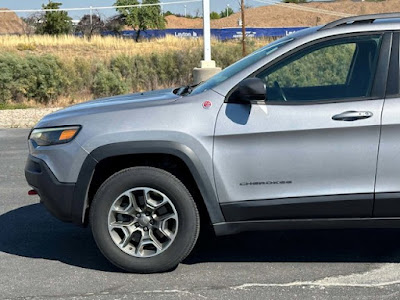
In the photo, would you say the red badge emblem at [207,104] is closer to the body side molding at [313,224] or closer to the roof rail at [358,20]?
the body side molding at [313,224]

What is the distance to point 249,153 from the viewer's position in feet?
15.5

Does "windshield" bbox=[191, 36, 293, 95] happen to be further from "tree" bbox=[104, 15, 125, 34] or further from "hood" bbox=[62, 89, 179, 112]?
"tree" bbox=[104, 15, 125, 34]

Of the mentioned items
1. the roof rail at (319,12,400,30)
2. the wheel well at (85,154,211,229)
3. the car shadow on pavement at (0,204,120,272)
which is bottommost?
the car shadow on pavement at (0,204,120,272)

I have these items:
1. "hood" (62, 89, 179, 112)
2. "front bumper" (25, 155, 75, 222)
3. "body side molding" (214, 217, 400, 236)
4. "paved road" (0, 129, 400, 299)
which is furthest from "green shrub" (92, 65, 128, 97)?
"body side molding" (214, 217, 400, 236)

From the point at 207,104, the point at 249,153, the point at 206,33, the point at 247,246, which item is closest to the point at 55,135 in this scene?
the point at 207,104

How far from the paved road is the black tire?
0.40ft

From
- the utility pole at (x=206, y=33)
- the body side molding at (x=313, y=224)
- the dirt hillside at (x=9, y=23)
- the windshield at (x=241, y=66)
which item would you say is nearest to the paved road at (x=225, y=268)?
the body side molding at (x=313, y=224)

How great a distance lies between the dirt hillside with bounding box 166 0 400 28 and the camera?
73.6m

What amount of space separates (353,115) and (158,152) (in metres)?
1.44

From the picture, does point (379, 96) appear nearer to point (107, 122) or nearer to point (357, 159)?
point (357, 159)

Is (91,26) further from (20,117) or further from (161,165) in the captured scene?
(161,165)

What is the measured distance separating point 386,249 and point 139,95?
2484 mm

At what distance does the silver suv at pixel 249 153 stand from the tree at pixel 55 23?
152ft

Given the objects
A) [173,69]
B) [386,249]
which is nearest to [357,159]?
[386,249]
